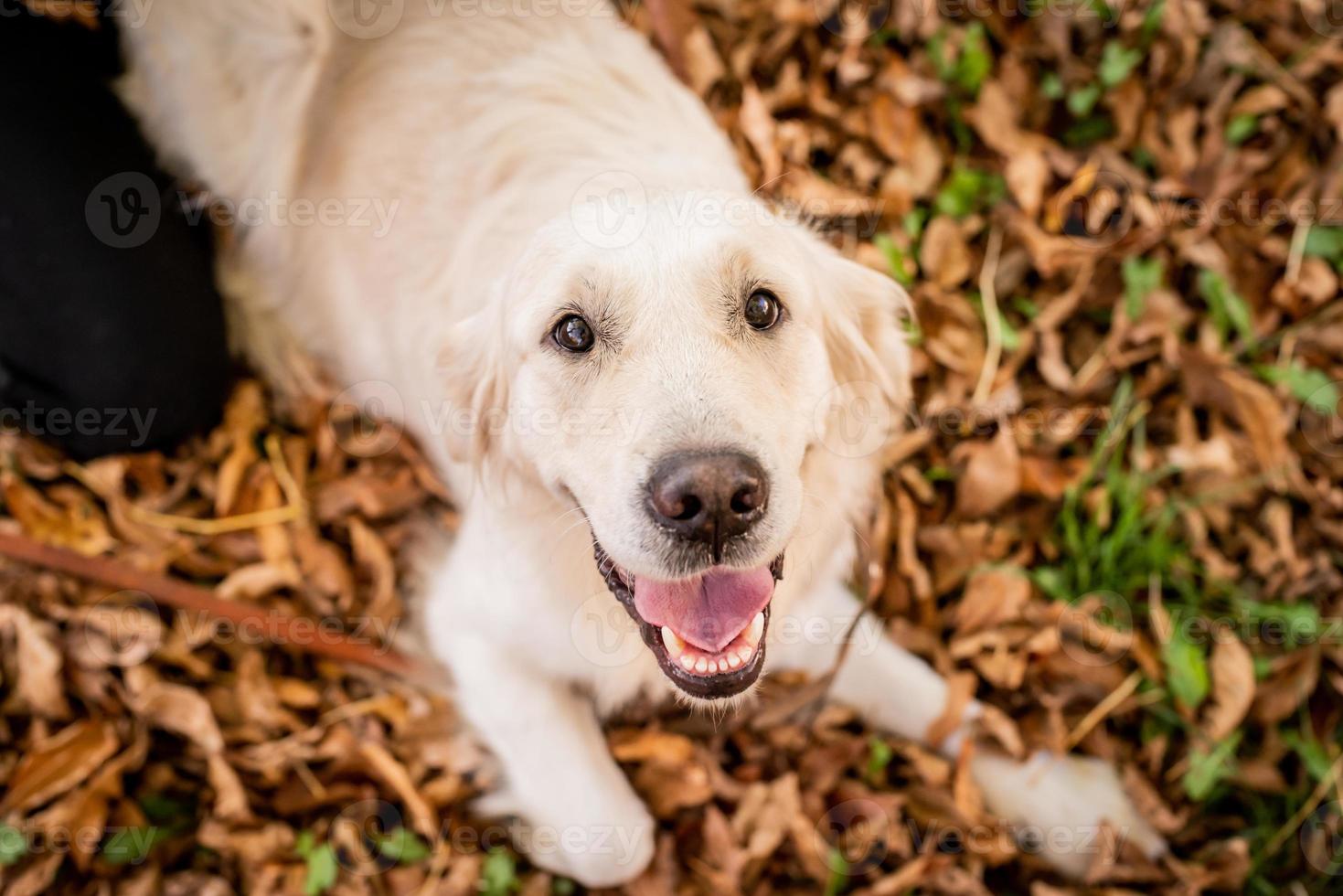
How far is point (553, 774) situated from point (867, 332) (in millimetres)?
1412

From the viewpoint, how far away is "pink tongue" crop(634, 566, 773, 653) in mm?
1896

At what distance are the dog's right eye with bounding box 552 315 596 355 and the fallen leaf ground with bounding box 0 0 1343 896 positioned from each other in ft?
4.10

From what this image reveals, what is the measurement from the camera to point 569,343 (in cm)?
194

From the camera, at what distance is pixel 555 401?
193 cm

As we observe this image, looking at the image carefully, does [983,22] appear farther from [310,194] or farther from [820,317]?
[310,194]

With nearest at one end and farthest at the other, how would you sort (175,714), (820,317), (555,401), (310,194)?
(555,401), (820,317), (175,714), (310,194)

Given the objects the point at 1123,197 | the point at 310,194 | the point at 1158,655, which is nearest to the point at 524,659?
the point at 310,194

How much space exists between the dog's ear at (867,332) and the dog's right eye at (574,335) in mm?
577

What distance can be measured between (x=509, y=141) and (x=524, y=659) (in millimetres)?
1418
